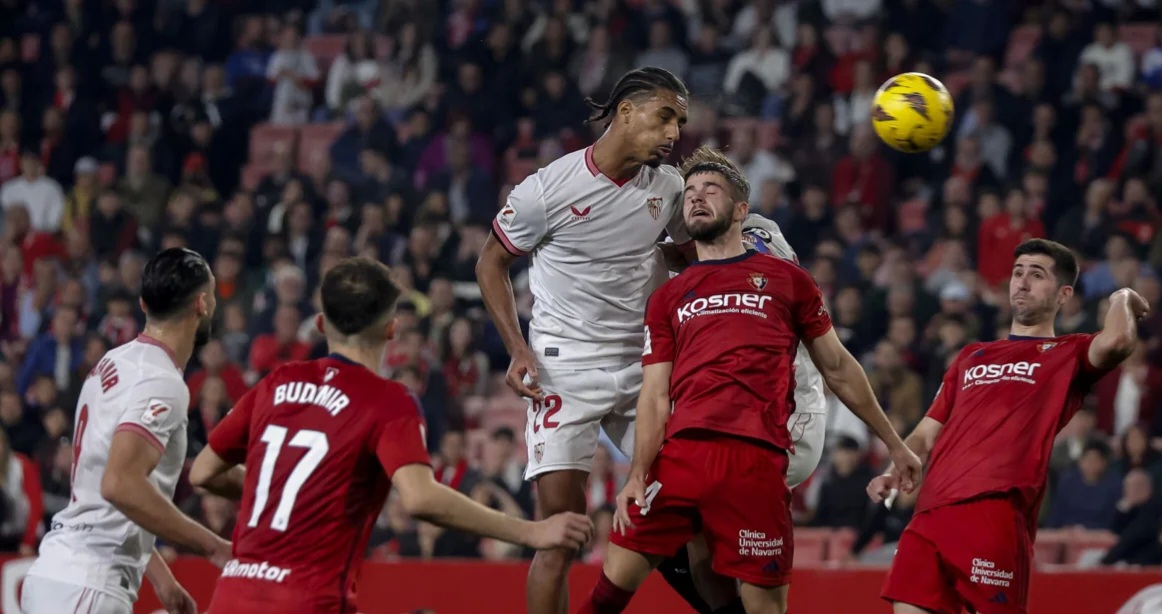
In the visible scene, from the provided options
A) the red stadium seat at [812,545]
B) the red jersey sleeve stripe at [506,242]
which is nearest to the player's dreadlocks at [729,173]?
the red jersey sleeve stripe at [506,242]

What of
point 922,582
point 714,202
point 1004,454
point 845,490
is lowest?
point 845,490

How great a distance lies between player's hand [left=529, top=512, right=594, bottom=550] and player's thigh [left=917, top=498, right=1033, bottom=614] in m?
2.44

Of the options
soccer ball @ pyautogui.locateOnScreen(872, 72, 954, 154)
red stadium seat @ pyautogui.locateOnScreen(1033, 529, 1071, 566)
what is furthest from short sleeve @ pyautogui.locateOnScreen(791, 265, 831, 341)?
red stadium seat @ pyautogui.locateOnScreen(1033, 529, 1071, 566)

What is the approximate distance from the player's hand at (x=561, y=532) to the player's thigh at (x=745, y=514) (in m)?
1.55

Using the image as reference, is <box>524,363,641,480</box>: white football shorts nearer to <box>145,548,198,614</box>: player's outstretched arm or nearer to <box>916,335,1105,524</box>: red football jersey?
<box>916,335,1105,524</box>: red football jersey

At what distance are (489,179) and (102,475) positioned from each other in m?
11.2

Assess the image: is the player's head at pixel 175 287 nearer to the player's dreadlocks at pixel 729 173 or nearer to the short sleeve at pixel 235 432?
the short sleeve at pixel 235 432

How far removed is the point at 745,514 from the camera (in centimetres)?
641

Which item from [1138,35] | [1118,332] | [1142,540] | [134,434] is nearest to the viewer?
[134,434]

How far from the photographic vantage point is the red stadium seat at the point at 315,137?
1864cm

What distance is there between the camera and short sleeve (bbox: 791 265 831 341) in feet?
21.6

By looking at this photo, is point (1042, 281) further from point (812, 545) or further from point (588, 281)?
point (812, 545)

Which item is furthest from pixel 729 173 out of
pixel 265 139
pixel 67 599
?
pixel 265 139

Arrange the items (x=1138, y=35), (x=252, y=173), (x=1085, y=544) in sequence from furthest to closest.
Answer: (x=252, y=173) < (x=1138, y=35) < (x=1085, y=544)
